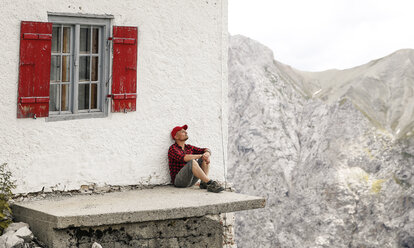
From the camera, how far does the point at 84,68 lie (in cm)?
870

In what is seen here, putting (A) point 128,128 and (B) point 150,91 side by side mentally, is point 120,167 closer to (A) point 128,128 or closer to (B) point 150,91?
(A) point 128,128

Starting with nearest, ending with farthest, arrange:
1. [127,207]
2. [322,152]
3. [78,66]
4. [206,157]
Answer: [127,207] < [78,66] < [206,157] < [322,152]

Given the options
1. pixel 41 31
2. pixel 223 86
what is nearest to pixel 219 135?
pixel 223 86

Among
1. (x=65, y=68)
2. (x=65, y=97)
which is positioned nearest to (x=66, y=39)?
(x=65, y=68)

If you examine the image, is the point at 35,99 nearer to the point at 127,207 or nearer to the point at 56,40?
the point at 56,40

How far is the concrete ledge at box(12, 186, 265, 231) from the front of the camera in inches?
279

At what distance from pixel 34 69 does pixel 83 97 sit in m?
0.90

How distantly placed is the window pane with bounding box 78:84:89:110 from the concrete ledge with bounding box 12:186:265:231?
136 centimetres

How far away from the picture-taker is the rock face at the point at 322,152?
43.4 meters

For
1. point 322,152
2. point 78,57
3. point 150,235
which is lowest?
point 150,235

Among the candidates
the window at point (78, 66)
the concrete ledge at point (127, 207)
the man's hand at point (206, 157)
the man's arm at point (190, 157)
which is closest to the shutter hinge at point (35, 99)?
the window at point (78, 66)

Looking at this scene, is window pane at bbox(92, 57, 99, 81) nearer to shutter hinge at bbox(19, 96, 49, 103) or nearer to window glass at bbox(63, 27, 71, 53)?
window glass at bbox(63, 27, 71, 53)

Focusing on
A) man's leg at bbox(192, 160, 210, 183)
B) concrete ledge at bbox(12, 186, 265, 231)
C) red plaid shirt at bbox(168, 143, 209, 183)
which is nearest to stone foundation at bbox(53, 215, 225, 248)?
concrete ledge at bbox(12, 186, 265, 231)

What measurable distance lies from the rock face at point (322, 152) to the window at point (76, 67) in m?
36.0
